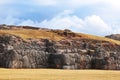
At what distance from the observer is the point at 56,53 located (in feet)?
145

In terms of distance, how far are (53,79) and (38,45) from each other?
71.4 ft

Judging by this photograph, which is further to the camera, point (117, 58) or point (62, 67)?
point (117, 58)

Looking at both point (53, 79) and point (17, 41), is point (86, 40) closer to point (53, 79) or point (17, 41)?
point (17, 41)

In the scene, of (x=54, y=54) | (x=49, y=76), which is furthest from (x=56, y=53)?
(x=49, y=76)

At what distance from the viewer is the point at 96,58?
4494 centimetres

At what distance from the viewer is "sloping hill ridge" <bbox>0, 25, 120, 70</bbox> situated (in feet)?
131

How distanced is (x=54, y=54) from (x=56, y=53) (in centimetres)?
146

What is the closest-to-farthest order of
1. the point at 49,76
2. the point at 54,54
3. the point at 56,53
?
1. the point at 49,76
2. the point at 54,54
3. the point at 56,53

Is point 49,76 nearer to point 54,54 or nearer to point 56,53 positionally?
point 54,54

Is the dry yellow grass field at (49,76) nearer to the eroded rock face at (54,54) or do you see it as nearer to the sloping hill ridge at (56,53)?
the eroded rock face at (54,54)

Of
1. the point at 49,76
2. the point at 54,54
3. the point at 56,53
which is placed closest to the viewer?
the point at 49,76

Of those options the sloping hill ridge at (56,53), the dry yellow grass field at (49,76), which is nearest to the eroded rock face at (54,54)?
the sloping hill ridge at (56,53)

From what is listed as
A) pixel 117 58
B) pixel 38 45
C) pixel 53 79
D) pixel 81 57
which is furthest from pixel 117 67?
pixel 53 79

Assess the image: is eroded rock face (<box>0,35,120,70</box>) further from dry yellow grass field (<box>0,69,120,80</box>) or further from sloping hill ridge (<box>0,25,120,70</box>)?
dry yellow grass field (<box>0,69,120,80</box>)
